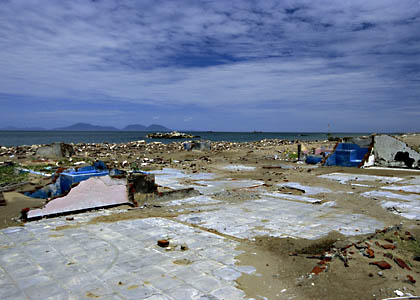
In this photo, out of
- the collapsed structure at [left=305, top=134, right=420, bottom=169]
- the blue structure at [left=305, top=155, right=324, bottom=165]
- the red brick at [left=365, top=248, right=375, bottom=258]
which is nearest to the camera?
the red brick at [left=365, top=248, right=375, bottom=258]

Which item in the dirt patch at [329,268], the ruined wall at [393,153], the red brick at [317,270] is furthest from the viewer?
the ruined wall at [393,153]

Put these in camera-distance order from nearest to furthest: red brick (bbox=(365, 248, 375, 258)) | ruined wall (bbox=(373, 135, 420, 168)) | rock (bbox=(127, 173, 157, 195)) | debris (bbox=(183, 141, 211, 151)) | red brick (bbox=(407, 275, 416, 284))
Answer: red brick (bbox=(407, 275, 416, 284))
red brick (bbox=(365, 248, 375, 258))
rock (bbox=(127, 173, 157, 195))
ruined wall (bbox=(373, 135, 420, 168))
debris (bbox=(183, 141, 211, 151))

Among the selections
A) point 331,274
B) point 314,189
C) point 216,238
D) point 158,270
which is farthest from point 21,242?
point 314,189

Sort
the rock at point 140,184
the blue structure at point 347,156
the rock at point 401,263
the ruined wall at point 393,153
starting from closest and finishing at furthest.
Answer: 1. the rock at point 401,263
2. the rock at point 140,184
3. the ruined wall at point 393,153
4. the blue structure at point 347,156

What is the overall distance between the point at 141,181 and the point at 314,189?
6.19 meters

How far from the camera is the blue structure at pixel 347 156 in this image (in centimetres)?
1816

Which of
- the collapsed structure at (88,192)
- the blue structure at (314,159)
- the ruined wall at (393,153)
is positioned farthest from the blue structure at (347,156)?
the collapsed structure at (88,192)

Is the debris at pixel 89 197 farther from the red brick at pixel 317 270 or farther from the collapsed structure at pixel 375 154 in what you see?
the collapsed structure at pixel 375 154

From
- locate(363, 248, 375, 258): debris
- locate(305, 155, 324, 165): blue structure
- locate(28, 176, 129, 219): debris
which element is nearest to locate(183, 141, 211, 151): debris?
locate(305, 155, 324, 165): blue structure

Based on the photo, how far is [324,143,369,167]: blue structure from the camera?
59.6ft

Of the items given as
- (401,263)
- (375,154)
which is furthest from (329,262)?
(375,154)

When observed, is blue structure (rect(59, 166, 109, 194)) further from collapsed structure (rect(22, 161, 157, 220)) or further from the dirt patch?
the dirt patch

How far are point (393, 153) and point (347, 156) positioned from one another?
2503 millimetres

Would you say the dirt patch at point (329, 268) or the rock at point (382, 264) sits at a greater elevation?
the rock at point (382, 264)
